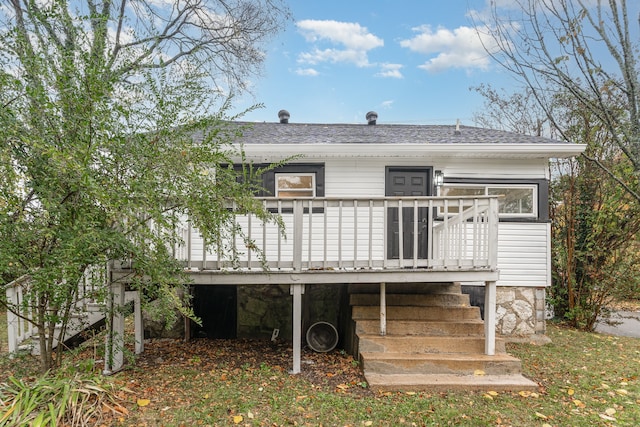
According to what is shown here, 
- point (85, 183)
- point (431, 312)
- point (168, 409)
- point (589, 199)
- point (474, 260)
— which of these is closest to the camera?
point (85, 183)

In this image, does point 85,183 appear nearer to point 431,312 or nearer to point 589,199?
point 431,312

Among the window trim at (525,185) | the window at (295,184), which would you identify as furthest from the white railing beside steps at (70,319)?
the window trim at (525,185)

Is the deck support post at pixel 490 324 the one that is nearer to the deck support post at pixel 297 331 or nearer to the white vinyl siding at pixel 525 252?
the white vinyl siding at pixel 525 252

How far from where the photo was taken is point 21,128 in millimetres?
3064

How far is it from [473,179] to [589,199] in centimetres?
316

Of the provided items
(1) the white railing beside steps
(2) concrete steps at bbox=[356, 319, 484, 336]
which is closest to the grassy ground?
(1) the white railing beside steps

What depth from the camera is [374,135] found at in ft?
23.0

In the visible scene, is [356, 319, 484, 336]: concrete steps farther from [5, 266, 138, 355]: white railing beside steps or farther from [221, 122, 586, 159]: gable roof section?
[5, 266, 138, 355]: white railing beside steps

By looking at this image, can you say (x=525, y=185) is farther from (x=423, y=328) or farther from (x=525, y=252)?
(x=423, y=328)

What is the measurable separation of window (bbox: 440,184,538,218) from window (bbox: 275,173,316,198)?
2332mm

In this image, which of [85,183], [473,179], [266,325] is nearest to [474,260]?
[473,179]

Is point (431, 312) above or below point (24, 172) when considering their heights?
below

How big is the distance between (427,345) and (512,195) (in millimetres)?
3385

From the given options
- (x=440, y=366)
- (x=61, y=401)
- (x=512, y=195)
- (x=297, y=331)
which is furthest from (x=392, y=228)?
(x=61, y=401)
